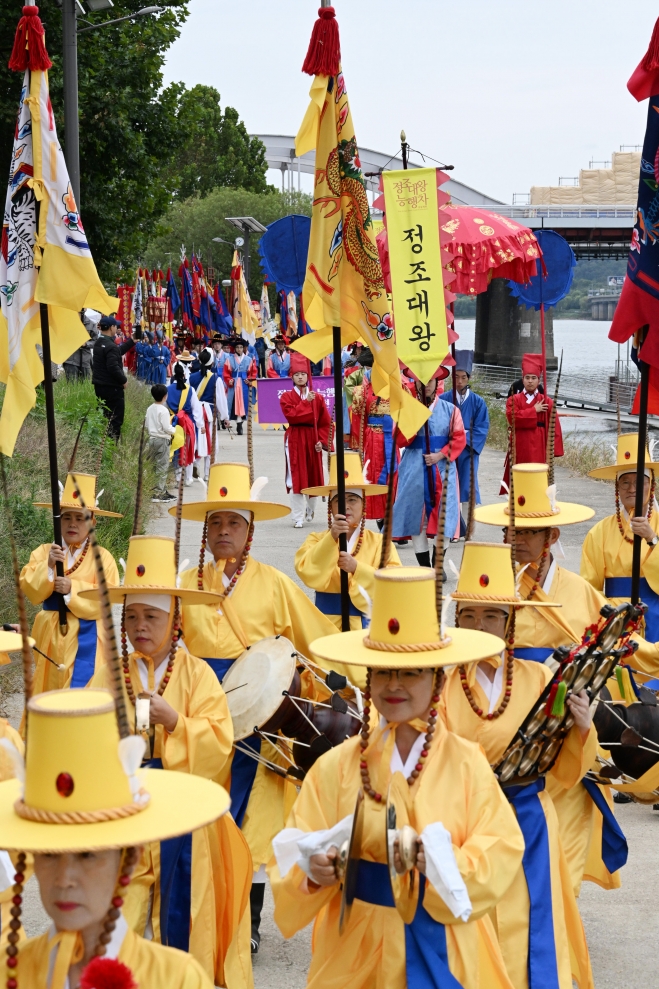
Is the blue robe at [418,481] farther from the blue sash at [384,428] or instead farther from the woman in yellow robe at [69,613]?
the woman in yellow robe at [69,613]

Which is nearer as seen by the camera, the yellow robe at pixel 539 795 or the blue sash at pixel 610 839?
the yellow robe at pixel 539 795

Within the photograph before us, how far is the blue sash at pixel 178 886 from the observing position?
4.33m

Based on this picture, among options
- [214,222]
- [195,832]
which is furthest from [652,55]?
[214,222]

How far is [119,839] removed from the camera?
8.17 feet

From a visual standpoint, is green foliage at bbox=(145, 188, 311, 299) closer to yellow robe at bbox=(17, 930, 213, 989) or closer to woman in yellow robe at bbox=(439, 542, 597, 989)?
woman in yellow robe at bbox=(439, 542, 597, 989)

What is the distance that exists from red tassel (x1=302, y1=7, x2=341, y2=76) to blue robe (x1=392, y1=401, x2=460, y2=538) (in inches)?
257

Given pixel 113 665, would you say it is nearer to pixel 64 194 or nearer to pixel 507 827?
pixel 507 827

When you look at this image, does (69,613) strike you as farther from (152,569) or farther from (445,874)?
(445,874)

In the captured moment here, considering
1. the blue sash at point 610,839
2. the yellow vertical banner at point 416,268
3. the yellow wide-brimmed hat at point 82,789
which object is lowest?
the blue sash at point 610,839

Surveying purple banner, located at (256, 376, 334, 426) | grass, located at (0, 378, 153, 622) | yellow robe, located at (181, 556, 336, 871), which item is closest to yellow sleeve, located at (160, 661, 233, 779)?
yellow robe, located at (181, 556, 336, 871)

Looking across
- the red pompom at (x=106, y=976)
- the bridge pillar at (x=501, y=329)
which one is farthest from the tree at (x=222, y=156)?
the red pompom at (x=106, y=976)

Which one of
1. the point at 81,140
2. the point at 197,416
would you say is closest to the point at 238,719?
the point at 197,416

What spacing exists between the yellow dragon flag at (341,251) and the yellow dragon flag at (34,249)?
1.12 metres

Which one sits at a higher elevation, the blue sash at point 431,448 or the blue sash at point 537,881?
the blue sash at point 431,448
